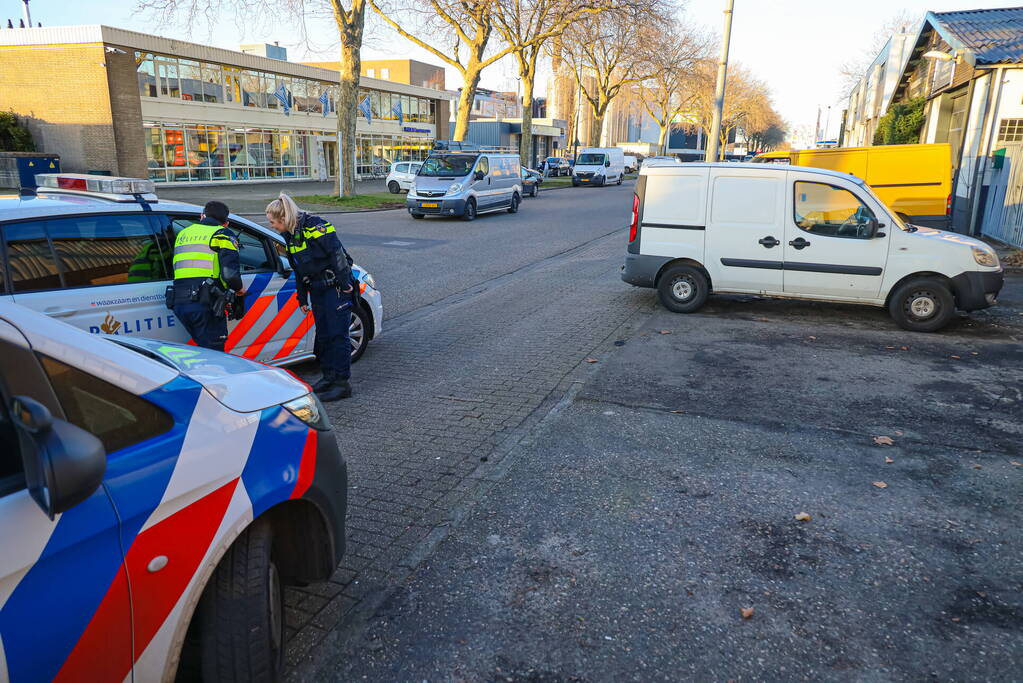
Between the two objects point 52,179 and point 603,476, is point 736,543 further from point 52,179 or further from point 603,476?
point 52,179

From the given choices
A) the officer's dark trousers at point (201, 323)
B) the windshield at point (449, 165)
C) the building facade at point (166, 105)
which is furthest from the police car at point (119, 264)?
the building facade at point (166, 105)

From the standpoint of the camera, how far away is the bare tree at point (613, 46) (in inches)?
1238

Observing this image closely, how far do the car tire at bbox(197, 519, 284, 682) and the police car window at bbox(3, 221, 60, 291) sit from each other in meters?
3.20

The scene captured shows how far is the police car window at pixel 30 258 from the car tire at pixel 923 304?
27.7 feet

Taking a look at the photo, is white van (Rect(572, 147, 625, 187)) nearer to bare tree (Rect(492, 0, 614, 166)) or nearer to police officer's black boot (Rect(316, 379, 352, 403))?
bare tree (Rect(492, 0, 614, 166))

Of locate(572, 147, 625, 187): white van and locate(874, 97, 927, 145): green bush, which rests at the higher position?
locate(874, 97, 927, 145): green bush

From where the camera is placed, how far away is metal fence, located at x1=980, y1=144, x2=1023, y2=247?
1518 centimetres

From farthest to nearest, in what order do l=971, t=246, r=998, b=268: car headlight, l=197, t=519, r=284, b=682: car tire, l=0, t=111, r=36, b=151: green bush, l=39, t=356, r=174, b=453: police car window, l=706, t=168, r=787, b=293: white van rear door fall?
l=0, t=111, r=36, b=151: green bush
l=706, t=168, r=787, b=293: white van rear door
l=971, t=246, r=998, b=268: car headlight
l=197, t=519, r=284, b=682: car tire
l=39, t=356, r=174, b=453: police car window

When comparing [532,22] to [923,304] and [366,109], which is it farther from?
[923,304]

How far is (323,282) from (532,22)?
33.9 metres

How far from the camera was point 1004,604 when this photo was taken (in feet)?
11.0

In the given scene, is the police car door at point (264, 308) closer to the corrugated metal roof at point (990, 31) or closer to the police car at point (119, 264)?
the police car at point (119, 264)

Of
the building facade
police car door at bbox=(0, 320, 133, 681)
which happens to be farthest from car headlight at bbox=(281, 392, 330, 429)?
the building facade

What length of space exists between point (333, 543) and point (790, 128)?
164 meters
